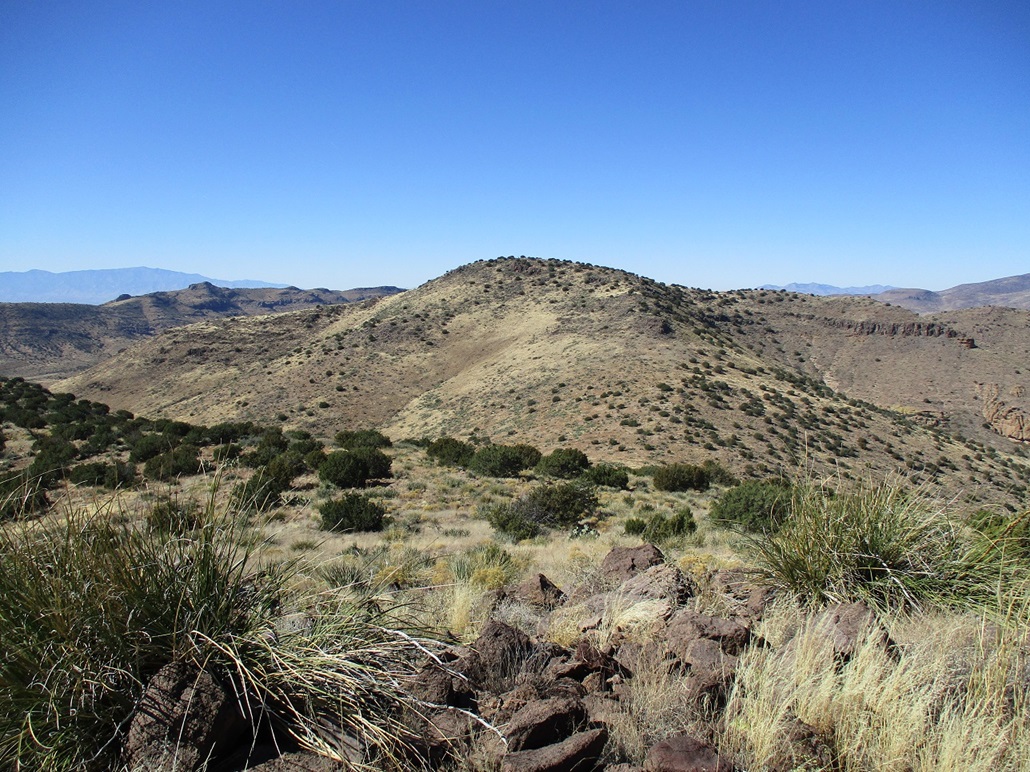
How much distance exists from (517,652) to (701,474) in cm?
2000

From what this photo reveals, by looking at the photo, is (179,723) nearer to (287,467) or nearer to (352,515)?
(352,515)

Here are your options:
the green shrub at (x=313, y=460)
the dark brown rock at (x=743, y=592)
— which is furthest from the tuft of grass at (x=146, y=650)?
A: the green shrub at (x=313, y=460)

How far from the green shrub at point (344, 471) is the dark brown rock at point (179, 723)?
15.1 meters

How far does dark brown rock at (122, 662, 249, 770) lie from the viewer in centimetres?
244

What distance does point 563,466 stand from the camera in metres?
21.9

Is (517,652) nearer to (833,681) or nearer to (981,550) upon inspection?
(833,681)

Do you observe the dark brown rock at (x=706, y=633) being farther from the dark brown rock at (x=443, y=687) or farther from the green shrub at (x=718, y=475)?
the green shrub at (x=718, y=475)

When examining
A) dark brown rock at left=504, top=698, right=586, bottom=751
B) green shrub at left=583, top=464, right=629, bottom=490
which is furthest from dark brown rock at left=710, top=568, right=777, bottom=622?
green shrub at left=583, top=464, right=629, bottom=490

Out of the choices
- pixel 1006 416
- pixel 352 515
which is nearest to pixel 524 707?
pixel 352 515

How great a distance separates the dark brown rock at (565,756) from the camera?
97.9 inches

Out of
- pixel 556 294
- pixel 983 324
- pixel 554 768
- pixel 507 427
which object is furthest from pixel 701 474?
pixel 983 324

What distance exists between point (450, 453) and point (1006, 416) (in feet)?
195

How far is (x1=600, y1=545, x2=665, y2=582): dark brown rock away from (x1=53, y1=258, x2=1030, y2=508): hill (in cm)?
1679

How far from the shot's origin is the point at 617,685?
3332 millimetres
